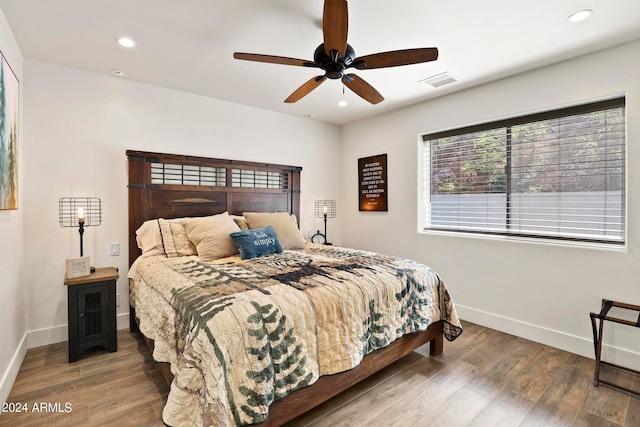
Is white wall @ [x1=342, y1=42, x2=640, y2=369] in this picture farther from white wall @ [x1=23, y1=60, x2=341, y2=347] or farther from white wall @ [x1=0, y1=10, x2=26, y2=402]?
white wall @ [x1=0, y1=10, x2=26, y2=402]

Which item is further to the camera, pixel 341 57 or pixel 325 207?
pixel 325 207

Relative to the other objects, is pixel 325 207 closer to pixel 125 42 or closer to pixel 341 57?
pixel 341 57

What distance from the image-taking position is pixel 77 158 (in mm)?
2951

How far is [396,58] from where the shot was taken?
209 centimetres

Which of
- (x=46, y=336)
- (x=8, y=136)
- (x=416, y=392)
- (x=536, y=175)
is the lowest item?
(x=416, y=392)

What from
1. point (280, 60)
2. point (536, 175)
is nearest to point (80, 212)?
point (280, 60)

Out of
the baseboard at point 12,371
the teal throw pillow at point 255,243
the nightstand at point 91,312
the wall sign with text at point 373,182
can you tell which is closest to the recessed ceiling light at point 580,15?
the wall sign with text at point 373,182

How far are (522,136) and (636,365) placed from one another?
85.0 inches

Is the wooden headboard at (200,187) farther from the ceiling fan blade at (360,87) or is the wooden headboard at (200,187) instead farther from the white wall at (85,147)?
the ceiling fan blade at (360,87)

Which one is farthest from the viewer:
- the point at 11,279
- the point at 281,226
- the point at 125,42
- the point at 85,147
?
the point at 281,226

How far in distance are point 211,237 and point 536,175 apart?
10.7ft

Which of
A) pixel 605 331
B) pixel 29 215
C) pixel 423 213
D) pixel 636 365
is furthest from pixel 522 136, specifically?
pixel 29 215

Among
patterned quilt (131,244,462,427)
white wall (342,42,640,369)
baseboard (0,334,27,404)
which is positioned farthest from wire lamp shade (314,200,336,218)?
baseboard (0,334,27,404)

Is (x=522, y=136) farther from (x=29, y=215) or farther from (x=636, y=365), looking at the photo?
(x=29, y=215)
